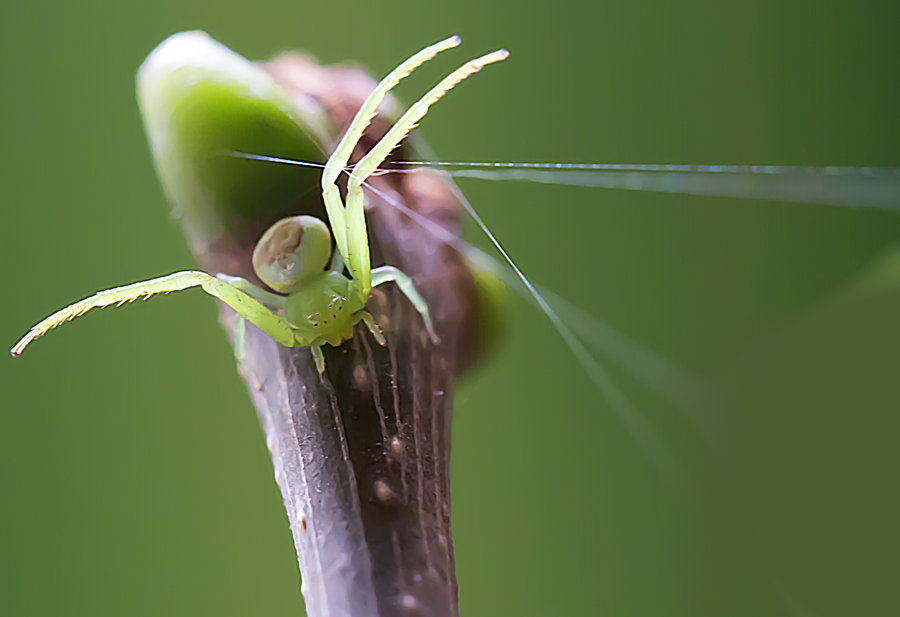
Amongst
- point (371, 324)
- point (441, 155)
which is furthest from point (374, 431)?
point (441, 155)

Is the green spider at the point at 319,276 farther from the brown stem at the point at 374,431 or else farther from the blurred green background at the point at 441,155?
the blurred green background at the point at 441,155

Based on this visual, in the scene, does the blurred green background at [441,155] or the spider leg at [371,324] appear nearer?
the spider leg at [371,324]

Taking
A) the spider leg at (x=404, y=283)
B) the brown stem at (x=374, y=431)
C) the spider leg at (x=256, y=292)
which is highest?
the spider leg at (x=256, y=292)

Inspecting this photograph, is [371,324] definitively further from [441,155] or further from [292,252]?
[441,155]

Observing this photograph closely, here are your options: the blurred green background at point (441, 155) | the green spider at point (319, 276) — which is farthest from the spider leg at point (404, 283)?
the blurred green background at point (441, 155)

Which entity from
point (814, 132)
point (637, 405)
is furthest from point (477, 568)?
point (814, 132)

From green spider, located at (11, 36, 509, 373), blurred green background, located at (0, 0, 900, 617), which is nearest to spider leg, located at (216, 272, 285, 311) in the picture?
green spider, located at (11, 36, 509, 373)

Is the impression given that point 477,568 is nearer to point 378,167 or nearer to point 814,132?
point 378,167
